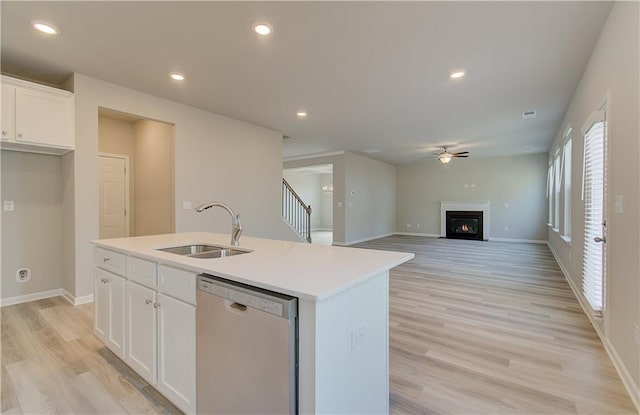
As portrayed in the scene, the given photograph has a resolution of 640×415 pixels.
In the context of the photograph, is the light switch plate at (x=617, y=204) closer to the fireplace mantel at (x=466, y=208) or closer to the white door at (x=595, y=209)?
the white door at (x=595, y=209)

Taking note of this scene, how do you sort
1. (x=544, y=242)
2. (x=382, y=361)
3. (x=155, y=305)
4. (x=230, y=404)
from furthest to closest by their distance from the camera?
(x=544, y=242)
(x=155, y=305)
(x=382, y=361)
(x=230, y=404)

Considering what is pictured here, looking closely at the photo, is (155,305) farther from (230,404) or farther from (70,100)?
(70,100)

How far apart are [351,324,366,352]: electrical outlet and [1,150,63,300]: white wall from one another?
4.35 metres

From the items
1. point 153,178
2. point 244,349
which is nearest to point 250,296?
point 244,349

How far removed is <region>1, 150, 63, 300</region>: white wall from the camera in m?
3.44

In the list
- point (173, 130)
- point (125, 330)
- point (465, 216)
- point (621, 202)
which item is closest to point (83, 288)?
point (125, 330)

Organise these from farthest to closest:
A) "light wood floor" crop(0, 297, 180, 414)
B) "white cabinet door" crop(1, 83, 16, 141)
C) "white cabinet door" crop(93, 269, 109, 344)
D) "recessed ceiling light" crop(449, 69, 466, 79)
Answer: "recessed ceiling light" crop(449, 69, 466, 79) < "white cabinet door" crop(1, 83, 16, 141) < "white cabinet door" crop(93, 269, 109, 344) < "light wood floor" crop(0, 297, 180, 414)

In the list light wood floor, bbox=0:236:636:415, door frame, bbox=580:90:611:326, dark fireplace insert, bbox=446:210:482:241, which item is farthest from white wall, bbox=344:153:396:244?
door frame, bbox=580:90:611:326

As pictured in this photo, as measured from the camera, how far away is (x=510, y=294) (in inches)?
149

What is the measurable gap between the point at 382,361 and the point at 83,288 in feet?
12.2

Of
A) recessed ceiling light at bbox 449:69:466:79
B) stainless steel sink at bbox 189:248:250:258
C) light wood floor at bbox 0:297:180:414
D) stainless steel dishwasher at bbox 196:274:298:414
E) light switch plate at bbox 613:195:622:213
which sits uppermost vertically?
recessed ceiling light at bbox 449:69:466:79

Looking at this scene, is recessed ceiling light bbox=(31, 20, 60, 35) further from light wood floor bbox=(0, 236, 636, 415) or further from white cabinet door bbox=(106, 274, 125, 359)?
light wood floor bbox=(0, 236, 636, 415)

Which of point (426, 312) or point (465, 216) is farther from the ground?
point (465, 216)

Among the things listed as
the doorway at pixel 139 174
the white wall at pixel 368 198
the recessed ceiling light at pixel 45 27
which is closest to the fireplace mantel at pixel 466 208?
the white wall at pixel 368 198
